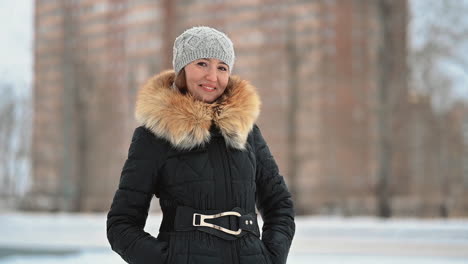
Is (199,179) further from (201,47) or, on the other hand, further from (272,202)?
(201,47)

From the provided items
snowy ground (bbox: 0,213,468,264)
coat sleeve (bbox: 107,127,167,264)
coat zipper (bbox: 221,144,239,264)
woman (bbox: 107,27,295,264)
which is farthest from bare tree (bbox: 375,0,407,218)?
coat sleeve (bbox: 107,127,167,264)

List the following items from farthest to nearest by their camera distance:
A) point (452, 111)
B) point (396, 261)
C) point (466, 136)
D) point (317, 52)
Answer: point (317, 52) < point (466, 136) < point (452, 111) < point (396, 261)

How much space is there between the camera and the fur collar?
2.14m

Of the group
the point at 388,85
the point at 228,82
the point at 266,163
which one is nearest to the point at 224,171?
the point at 266,163

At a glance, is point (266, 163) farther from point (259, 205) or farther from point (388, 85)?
point (388, 85)

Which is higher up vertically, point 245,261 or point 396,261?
point 245,261

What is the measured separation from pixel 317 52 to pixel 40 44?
429 inches

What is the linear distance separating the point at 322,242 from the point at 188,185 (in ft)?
35.5

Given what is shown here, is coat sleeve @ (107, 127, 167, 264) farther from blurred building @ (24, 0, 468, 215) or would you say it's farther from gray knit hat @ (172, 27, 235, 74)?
blurred building @ (24, 0, 468, 215)

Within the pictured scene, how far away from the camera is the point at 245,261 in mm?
2064

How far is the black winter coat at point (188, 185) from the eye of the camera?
205cm

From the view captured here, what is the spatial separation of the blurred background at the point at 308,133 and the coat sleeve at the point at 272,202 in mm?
6658

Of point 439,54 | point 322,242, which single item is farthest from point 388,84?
point 322,242

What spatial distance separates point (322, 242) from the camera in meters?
12.5
